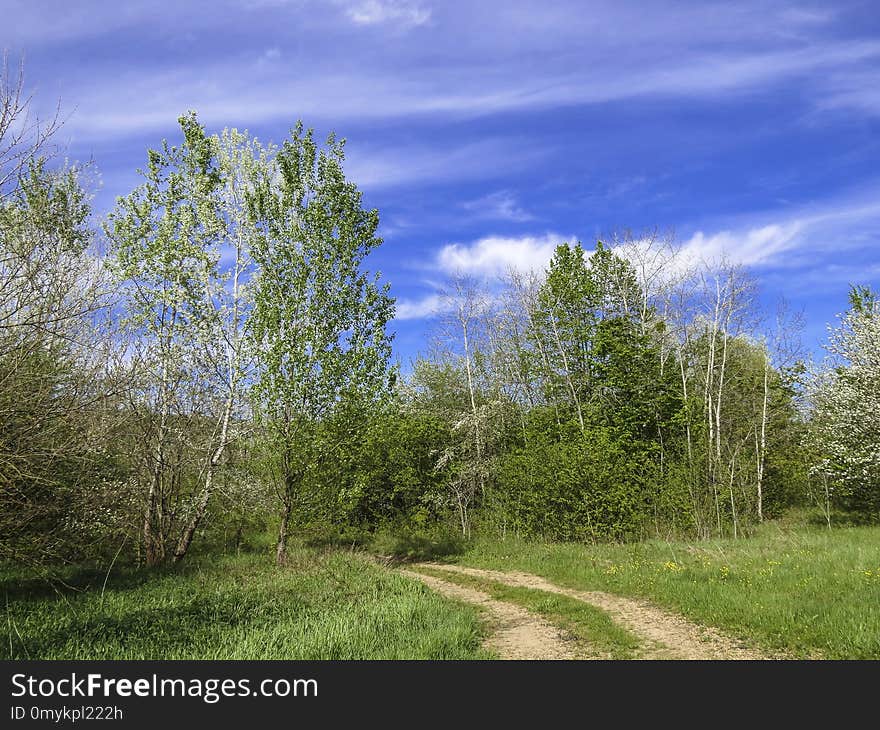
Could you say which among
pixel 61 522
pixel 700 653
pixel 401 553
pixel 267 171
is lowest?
pixel 401 553

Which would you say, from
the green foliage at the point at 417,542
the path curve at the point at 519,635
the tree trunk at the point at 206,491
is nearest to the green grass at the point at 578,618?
the path curve at the point at 519,635

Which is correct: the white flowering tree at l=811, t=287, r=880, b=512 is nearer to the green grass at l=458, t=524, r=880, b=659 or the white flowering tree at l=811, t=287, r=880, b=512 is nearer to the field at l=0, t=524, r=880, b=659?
the green grass at l=458, t=524, r=880, b=659

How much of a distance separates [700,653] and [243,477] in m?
13.5

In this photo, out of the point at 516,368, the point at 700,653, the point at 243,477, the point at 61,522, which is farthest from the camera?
the point at 516,368

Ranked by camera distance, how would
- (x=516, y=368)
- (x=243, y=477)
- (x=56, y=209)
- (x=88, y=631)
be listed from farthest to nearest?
(x=516, y=368) → (x=243, y=477) → (x=56, y=209) → (x=88, y=631)

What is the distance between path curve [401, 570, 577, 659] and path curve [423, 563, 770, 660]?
103 cm

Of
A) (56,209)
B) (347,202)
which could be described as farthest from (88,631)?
(347,202)

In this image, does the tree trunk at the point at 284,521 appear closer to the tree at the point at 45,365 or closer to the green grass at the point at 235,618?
the green grass at the point at 235,618

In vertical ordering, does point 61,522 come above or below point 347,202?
below

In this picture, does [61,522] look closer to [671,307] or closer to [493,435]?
[493,435]

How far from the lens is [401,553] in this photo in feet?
63.6

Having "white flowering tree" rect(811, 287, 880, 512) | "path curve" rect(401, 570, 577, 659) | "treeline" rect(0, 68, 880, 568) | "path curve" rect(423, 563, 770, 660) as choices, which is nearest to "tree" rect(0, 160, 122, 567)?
"treeline" rect(0, 68, 880, 568)

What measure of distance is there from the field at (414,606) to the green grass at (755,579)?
0.03 m

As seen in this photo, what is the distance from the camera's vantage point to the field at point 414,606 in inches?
269
